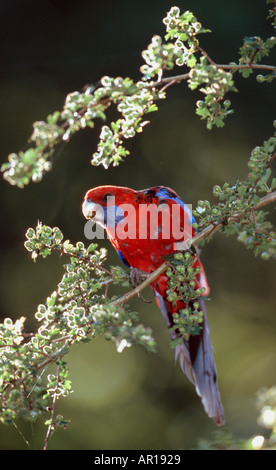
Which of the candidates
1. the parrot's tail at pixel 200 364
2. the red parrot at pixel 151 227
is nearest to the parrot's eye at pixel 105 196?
the red parrot at pixel 151 227

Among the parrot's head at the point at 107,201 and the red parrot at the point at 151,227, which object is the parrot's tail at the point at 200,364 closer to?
the red parrot at the point at 151,227

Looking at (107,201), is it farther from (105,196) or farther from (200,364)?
(200,364)

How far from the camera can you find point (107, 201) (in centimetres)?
173

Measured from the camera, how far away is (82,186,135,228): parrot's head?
172 cm

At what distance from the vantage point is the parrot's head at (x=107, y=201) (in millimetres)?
1719

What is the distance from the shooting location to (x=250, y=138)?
289 centimetres

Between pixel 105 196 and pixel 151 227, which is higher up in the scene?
pixel 105 196

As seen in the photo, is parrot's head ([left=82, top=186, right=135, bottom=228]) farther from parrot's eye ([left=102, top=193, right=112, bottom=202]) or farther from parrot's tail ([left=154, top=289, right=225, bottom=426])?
parrot's tail ([left=154, top=289, right=225, bottom=426])

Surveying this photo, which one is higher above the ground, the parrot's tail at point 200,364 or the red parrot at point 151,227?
the red parrot at point 151,227

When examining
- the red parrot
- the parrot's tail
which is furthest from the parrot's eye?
the parrot's tail

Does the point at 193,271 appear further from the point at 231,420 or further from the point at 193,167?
the point at 193,167

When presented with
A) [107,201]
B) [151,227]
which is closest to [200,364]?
[151,227]
